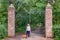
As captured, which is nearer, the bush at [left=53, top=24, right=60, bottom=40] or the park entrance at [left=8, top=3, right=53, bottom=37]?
the bush at [left=53, top=24, right=60, bottom=40]

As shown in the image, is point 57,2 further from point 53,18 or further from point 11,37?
point 11,37

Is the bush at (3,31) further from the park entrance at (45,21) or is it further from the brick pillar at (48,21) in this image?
the brick pillar at (48,21)

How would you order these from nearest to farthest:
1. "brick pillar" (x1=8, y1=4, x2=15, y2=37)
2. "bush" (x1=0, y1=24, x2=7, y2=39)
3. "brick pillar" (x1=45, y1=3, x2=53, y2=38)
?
"bush" (x1=0, y1=24, x2=7, y2=39)
"brick pillar" (x1=45, y1=3, x2=53, y2=38)
"brick pillar" (x1=8, y1=4, x2=15, y2=37)

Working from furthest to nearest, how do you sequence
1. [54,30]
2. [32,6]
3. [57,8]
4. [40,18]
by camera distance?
1. [32,6]
2. [40,18]
3. [57,8]
4. [54,30]

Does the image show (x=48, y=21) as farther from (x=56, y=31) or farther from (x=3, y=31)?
(x=3, y=31)

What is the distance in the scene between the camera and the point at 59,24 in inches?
699

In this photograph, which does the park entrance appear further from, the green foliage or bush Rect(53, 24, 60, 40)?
the green foliage

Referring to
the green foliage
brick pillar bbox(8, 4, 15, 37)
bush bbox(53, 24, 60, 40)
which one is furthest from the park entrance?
the green foliage

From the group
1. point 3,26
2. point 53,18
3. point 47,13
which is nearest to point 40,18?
point 53,18

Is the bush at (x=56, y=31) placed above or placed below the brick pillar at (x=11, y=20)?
below

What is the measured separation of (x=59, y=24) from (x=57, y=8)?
1.82 m

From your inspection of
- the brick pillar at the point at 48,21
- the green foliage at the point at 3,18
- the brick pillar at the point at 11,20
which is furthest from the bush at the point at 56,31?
the green foliage at the point at 3,18

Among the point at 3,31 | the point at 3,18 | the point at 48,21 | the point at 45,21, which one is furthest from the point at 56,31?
the point at 3,18

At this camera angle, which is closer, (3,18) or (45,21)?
(45,21)
